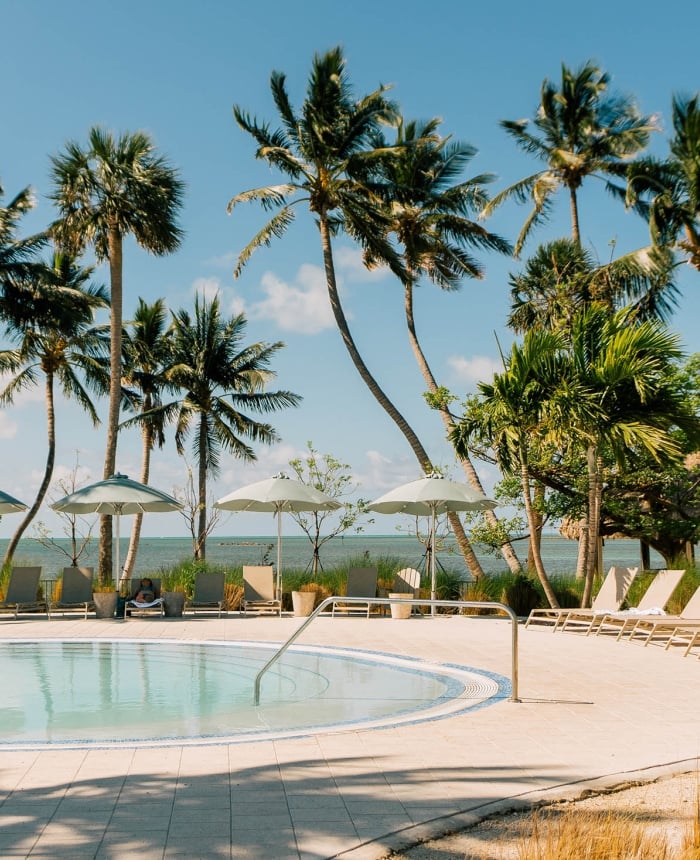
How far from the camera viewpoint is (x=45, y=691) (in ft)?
31.3

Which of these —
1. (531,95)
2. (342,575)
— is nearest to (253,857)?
(342,575)

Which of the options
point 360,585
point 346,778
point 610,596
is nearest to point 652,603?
point 610,596

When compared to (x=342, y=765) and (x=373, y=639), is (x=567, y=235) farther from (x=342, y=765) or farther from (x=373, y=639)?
(x=342, y=765)

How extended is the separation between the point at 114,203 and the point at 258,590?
10044 millimetres

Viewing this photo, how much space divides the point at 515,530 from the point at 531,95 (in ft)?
44.4

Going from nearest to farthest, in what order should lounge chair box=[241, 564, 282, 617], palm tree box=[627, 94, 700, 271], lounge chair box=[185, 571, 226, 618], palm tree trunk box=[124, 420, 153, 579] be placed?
lounge chair box=[185, 571, 226, 618] < lounge chair box=[241, 564, 282, 617] < palm tree box=[627, 94, 700, 271] < palm tree trunk box=[124, 420, 153, 579]

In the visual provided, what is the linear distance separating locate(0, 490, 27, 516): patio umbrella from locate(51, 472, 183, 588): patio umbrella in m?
0.80

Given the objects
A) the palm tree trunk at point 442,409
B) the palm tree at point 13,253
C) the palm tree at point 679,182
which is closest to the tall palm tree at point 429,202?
the palm tree trunk at point 442,409

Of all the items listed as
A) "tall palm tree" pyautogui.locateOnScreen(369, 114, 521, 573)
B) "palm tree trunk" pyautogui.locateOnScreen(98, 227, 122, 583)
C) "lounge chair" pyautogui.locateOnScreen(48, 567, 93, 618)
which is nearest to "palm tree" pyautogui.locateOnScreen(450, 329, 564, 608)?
"lounge chair" pyautogui.locateOnScreen(48, 567, 93, 618)

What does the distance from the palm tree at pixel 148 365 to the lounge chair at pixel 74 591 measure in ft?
38.4

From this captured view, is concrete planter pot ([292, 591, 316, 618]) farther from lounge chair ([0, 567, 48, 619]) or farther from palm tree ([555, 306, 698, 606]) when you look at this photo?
palm tree ([555, 306, 698, 606])

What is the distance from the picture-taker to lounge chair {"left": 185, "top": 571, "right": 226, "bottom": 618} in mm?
16688

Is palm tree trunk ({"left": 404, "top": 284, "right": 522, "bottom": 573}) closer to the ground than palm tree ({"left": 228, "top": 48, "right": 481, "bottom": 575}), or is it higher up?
closer to the ground

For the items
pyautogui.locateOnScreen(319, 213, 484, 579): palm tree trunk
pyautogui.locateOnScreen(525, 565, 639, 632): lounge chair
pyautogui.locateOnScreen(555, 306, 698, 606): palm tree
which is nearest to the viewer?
pyautogui.locateOnScreen(525, 565, 639, 632): lounge chair
